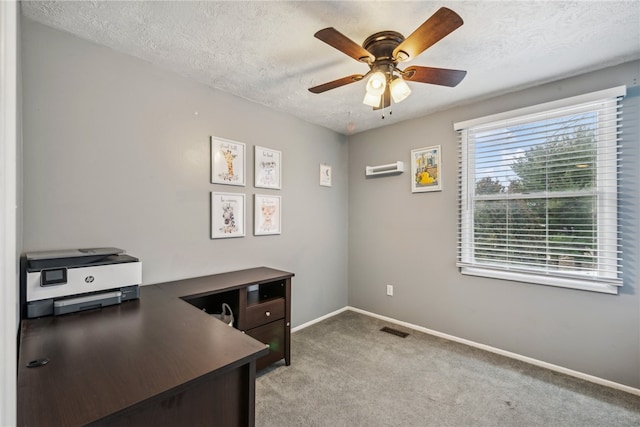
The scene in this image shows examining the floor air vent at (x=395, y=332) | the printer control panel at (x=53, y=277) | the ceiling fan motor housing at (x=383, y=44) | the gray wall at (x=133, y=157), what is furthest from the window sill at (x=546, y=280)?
the printer control panel at (x=53, y=277)

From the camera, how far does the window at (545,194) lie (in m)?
2.17

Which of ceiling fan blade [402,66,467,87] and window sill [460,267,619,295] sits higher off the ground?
ceiling fan blade [402,66,467,87]

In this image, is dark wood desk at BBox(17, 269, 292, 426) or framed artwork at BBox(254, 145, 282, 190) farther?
framed artwork at BBox(254, 145, 282, 190)

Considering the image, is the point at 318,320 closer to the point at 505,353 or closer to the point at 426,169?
the point at 505,353

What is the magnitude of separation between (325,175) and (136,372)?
2903 mm

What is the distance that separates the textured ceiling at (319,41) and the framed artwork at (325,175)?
1170 millimetres

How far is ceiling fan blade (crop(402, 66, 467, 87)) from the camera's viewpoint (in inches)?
66.7

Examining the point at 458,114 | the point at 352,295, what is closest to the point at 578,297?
the point at 458,114

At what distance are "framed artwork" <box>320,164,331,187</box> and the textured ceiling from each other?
117cm

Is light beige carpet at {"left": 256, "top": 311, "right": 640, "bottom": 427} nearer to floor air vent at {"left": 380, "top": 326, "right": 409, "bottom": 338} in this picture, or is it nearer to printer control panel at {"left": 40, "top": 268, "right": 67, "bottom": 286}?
floor air vent at {"left": 380, "top": 326, "right": 409, "bottom": 338}

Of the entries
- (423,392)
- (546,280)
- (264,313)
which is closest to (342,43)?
(264,313)

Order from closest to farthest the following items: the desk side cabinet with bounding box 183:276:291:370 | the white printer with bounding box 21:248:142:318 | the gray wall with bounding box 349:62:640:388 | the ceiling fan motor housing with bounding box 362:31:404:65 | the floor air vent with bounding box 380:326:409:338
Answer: the white printer with bounding box 21:248:142:318
the ceiling fan motor housing with bounding box 362:31:404:65
the gray wall with bounding box 349:62:640:388
the desk side cabinet with bounding box 183:276:291:370
the floor air vent with bounding box 380:326:409:338

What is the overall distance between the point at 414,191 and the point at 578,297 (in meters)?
1.66

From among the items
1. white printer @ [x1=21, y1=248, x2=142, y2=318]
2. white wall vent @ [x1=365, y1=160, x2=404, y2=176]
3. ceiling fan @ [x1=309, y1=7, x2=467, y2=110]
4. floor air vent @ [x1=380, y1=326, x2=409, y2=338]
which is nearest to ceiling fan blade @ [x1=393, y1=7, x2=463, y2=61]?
ceiling fan @ [x1=309, y1=7, x2=467, y2=110]
